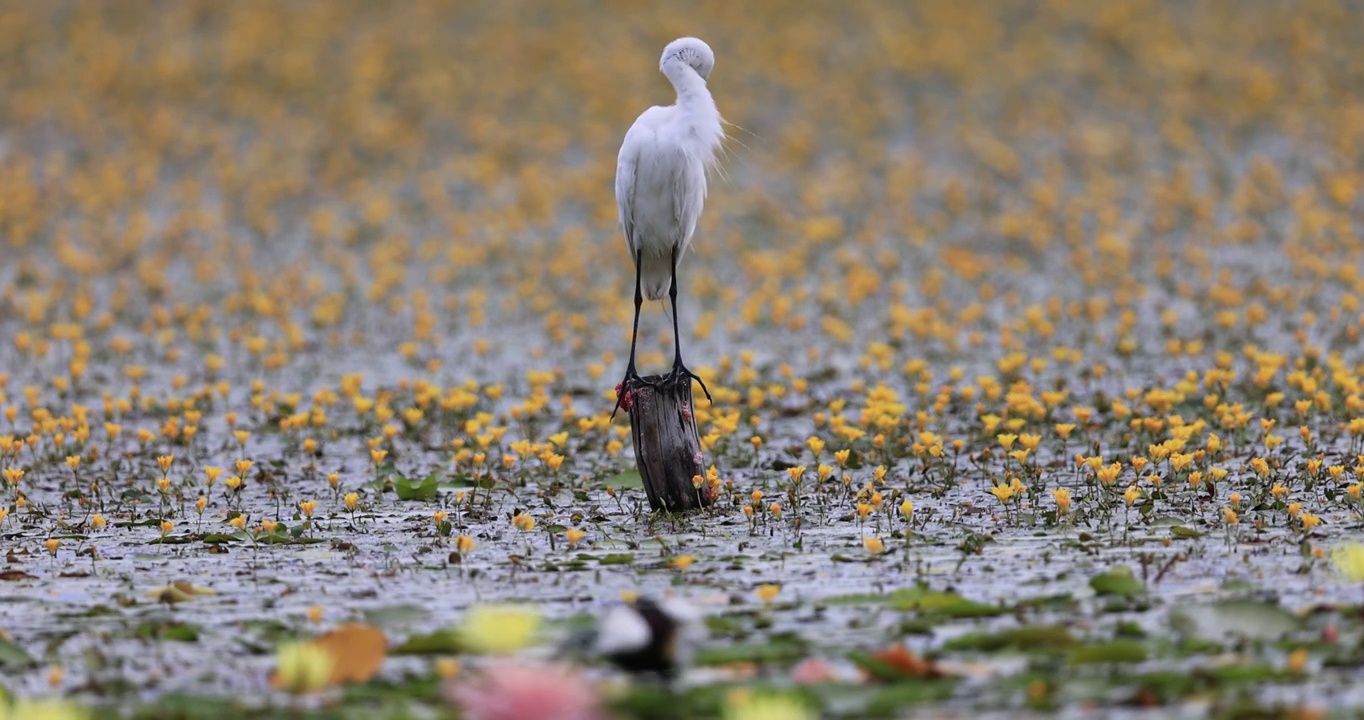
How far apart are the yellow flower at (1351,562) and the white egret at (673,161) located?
2.98 meters

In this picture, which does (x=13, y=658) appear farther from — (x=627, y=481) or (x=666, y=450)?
(x=627, y=481)

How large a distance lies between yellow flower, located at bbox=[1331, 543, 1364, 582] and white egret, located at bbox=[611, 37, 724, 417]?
2.98 m

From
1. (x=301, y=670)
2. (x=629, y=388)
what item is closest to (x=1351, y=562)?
(x=301, y=670)

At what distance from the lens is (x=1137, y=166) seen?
1906 centimetres

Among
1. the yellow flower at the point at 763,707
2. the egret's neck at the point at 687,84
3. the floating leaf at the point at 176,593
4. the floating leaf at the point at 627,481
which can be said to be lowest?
the yellow flower at the point at 763,707

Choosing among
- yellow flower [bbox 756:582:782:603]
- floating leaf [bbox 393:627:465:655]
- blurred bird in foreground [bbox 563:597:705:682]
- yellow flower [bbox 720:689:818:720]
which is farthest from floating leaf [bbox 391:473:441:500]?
yellow flower [bbox 720:689:818:720]

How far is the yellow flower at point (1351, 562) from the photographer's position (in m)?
5.06

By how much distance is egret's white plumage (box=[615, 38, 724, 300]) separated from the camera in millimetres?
7645

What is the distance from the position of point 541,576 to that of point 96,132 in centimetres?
1634

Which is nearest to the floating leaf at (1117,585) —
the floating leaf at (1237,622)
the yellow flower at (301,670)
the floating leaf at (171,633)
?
the floating leaf at (1237,622)

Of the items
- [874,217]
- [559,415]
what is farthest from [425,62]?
[559,415]

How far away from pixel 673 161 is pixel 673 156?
0.09 ft

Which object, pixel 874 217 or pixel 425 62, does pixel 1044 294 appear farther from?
pixel 425 62

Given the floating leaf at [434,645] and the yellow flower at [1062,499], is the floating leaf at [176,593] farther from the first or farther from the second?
the yellow flower at [1062,499]
